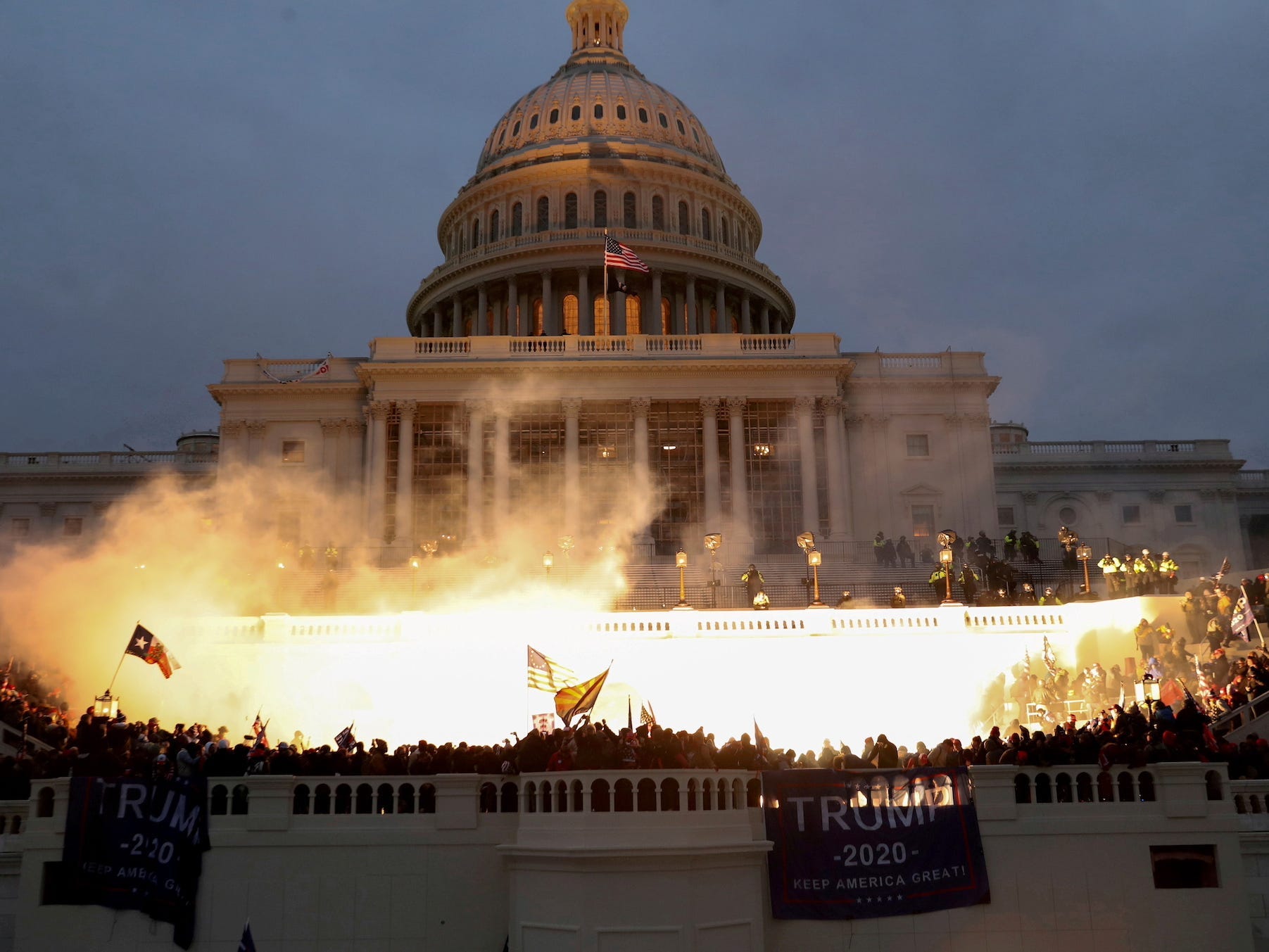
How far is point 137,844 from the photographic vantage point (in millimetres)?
20062

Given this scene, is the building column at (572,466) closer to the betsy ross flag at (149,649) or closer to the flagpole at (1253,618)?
the betsy ross flag at (149,649)

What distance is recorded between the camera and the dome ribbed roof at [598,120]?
280 feet

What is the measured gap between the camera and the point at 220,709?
3556cm

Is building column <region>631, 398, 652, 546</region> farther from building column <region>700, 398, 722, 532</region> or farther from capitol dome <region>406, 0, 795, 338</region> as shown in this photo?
capitol dome <region>406, 0, 795, 338</region>

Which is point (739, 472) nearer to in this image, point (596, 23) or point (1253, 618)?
point (1253, 618)

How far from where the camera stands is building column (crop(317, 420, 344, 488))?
2331 inches

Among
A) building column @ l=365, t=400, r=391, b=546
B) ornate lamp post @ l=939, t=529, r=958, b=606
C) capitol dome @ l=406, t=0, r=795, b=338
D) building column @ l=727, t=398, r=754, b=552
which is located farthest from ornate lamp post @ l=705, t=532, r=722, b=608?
capitol dome @ l=406, t=0, r=795, b=338

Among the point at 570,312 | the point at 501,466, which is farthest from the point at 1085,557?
the point at 570,312

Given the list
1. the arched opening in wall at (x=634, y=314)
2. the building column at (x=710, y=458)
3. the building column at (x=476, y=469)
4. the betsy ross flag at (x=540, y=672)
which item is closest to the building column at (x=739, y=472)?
the building column at (x=710, y=458)

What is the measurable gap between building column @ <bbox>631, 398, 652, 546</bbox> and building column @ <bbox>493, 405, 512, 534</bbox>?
549cm

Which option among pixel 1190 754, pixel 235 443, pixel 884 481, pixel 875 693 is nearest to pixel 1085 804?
pixel 1190 754

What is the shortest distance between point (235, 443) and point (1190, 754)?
157 ft

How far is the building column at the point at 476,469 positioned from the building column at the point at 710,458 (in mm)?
9479

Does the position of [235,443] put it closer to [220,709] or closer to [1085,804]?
[220,709]
